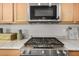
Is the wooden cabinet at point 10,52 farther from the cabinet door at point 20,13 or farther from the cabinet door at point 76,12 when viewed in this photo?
the cabinet door at point 76,12

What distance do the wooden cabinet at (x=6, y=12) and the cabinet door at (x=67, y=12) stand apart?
3.16ft

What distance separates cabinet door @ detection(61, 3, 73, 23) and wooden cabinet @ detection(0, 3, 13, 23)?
0.96 meters

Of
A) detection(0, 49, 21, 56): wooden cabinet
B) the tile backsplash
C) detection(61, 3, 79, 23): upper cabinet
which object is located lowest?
detection(0, 49, 21, 56): wooden cabinet

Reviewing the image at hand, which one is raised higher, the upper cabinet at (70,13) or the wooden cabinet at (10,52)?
the upper cabinet at (70,13)

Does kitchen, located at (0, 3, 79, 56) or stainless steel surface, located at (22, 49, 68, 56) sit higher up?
kitchen, located at (0, 3, 79, 56)

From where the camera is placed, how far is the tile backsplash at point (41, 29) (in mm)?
3441

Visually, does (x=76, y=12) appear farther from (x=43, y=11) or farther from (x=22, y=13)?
(x=22, y=13)

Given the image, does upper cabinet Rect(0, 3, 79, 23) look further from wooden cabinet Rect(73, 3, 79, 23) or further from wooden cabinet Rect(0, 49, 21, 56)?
wooden cabinet Rect(0, 49, 21, 56)

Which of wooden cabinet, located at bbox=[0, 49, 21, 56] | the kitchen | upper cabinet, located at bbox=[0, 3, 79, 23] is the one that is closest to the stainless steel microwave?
the kitchen

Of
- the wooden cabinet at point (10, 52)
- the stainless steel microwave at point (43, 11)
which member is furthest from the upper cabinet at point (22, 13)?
the wooden cabinet at point (10, 52)

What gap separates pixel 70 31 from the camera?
3.40 m

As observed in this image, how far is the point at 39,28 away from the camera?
136 inches

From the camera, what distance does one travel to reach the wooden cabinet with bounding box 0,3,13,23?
3164mm

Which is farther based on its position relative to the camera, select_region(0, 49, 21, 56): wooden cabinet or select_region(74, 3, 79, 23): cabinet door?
select_region(74, 3, 79, 23): cabinet door
